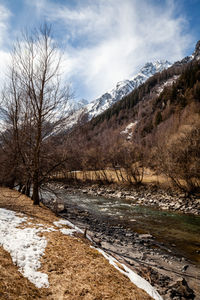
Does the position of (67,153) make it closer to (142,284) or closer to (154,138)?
(142,284)

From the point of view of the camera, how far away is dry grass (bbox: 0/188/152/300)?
288 cm

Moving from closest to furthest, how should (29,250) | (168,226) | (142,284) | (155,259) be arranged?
(142,284) → (29,250) → (155,259) → (168,226)

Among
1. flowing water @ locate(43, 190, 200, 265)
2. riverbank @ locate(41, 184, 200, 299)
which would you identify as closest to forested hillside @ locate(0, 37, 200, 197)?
riverbank @ locate(41, 184, 200, 299)

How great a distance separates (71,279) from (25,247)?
154cm

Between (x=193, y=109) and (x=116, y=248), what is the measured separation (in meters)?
58.8

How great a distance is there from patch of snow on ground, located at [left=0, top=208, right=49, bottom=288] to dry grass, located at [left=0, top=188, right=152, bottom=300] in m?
0.14

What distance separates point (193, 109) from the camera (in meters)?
55.3

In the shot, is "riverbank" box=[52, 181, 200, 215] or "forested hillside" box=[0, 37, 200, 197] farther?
"riverbank" box=[52, 181, 200, 215]

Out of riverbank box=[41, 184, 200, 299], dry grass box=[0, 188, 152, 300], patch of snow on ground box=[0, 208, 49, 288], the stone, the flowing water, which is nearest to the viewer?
dry grass box=[0, 188, 152, 300]

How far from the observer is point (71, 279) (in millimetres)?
3422

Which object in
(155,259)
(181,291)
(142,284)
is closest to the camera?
(142,284)

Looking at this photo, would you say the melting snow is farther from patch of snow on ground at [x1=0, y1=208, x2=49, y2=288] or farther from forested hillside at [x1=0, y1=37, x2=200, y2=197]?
forested hillside at [x1=0, y1=37, x2=200, y2=197]

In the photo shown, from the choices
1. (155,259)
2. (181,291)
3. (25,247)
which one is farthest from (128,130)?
(25,247)

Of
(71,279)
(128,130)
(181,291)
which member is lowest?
(181,291)
